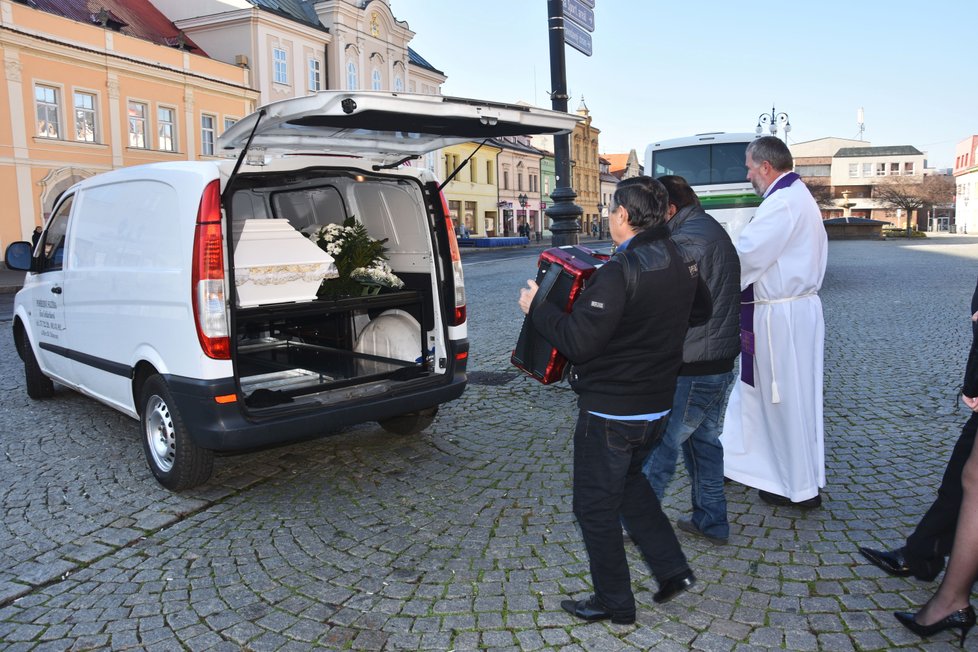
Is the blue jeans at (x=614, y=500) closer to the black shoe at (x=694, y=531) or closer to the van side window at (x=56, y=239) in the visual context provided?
the black shoe at (x=694, y=531)

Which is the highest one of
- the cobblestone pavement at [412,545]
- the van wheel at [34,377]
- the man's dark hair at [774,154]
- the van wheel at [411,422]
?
the man's dark hair at [774,154]

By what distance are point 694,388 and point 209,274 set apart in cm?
256

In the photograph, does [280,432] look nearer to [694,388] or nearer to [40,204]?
[694,388]

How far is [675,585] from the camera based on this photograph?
10.3 ft

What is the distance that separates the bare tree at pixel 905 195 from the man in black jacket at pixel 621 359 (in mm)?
62036

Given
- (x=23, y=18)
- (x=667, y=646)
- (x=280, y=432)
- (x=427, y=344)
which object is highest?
(x=23, y=18)

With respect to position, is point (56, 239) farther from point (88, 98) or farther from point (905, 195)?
point (905, 195)

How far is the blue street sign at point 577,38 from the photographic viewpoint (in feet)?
21.2

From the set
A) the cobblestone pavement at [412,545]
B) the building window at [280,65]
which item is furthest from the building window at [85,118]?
the cobblestone pavement at [412,545]

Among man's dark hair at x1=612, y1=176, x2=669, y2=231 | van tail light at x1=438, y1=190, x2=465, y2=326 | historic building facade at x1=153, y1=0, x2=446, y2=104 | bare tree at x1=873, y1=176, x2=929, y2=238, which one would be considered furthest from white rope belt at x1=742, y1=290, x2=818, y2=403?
bare tree at x1=873, y1=176, x2=929, y2=238

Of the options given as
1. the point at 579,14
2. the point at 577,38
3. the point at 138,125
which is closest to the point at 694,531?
the point at 577,38

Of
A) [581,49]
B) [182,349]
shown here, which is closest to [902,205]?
[581,49]

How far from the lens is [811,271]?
4.08 metres

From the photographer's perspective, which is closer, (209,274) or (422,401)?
(209,274)
